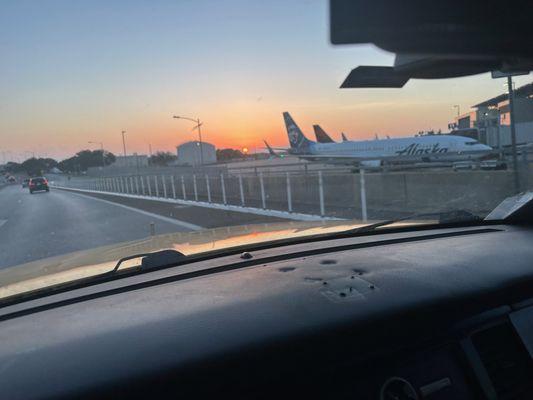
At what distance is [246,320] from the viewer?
1925 mm

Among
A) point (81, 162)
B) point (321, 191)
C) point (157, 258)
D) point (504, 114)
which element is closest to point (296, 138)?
point (81, 162)

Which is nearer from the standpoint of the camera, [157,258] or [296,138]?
[157,258]

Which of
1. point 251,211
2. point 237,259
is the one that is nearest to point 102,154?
point 251,211

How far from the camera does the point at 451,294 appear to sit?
214 centimetres

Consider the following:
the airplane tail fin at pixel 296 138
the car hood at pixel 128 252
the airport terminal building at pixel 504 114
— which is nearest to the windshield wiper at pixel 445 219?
the car hood at pixel 128 252

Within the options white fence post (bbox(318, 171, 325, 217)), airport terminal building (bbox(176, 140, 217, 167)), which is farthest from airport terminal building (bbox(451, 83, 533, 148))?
white fence post (bbox(318, 171, 325, 217))

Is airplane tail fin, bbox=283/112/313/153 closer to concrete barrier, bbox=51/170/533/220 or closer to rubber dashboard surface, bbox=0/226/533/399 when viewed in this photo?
concrete barrier, bbox=51/170/533/220

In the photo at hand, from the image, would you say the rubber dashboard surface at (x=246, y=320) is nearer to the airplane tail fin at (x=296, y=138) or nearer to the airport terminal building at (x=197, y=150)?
the airport terminal building at (x=197, y=150)

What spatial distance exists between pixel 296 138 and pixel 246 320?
41.9 metres

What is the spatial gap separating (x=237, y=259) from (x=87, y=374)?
1.55 metres

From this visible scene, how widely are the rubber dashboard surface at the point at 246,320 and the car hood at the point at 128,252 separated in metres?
0.36

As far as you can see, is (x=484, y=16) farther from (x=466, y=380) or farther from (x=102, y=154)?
(x=102, y=154)

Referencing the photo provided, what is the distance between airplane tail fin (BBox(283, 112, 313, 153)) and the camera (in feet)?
140

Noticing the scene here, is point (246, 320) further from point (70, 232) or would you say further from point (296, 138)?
point (296, 138)
